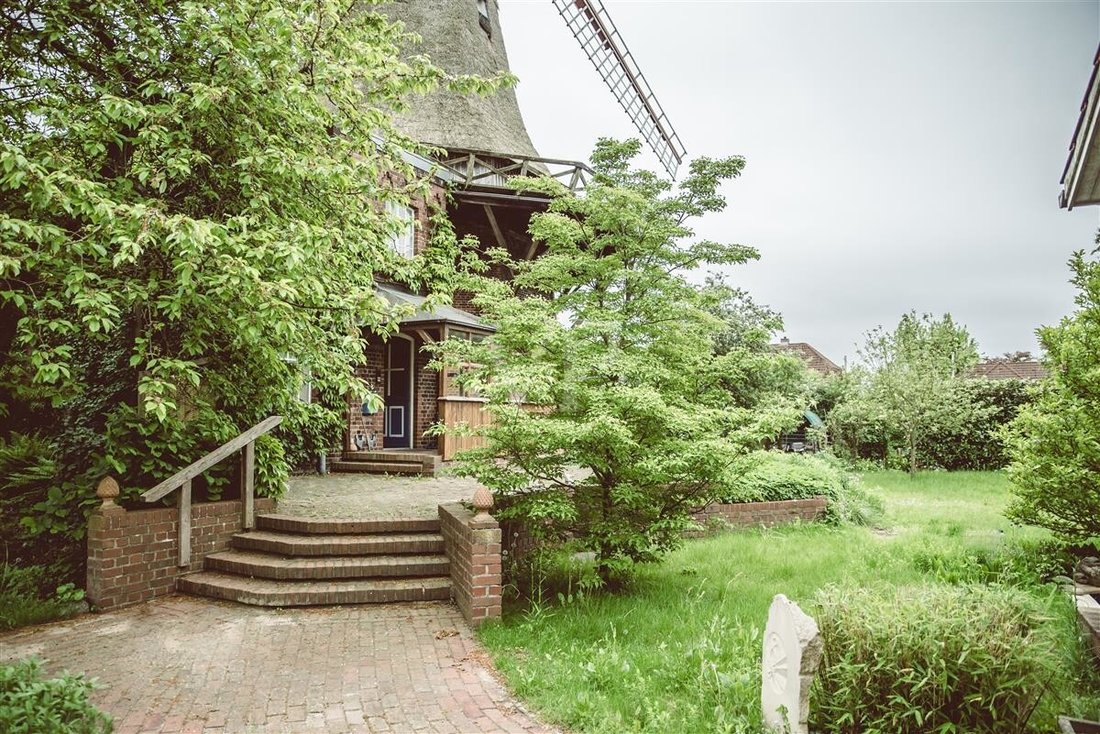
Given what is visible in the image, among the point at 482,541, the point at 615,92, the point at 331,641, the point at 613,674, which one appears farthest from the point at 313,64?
the point at 615,92

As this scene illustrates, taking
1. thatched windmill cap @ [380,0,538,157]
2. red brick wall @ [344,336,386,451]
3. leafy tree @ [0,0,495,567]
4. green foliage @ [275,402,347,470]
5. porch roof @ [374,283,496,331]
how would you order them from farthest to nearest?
1. thatched windmill cap @ [380,0,538,157]
2. red brick wall @ [344,336,386,451]
3. porch roof @ [374,283,496,331]
4. green foliage @ [275,402,347,470]
5. leafy tree @ [0,0,495,567]

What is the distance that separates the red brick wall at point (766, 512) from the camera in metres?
10.1

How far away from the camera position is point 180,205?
6.39 m

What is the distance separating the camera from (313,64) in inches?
243

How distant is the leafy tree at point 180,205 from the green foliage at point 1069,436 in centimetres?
748

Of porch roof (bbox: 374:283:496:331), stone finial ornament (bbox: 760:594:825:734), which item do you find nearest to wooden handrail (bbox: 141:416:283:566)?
porch roof (bbox: 374:283:496:331)

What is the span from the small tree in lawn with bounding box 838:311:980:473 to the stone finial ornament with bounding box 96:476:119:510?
59.7 ft

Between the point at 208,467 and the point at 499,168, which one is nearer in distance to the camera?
the point at 208,467

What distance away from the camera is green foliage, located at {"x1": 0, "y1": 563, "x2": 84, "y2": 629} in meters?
5.80

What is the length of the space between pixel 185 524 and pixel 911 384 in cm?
1775

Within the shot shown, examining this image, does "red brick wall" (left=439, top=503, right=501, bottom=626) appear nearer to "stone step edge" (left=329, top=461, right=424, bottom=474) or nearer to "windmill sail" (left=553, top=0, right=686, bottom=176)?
"stone step edge" (left=329, top=461, right=424, bottom=474)

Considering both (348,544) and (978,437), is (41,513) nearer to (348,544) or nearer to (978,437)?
(348,544)

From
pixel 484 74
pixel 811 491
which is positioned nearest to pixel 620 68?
pixel 484 74

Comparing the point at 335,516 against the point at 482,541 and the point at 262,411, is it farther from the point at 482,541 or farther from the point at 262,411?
the point at 482,541
